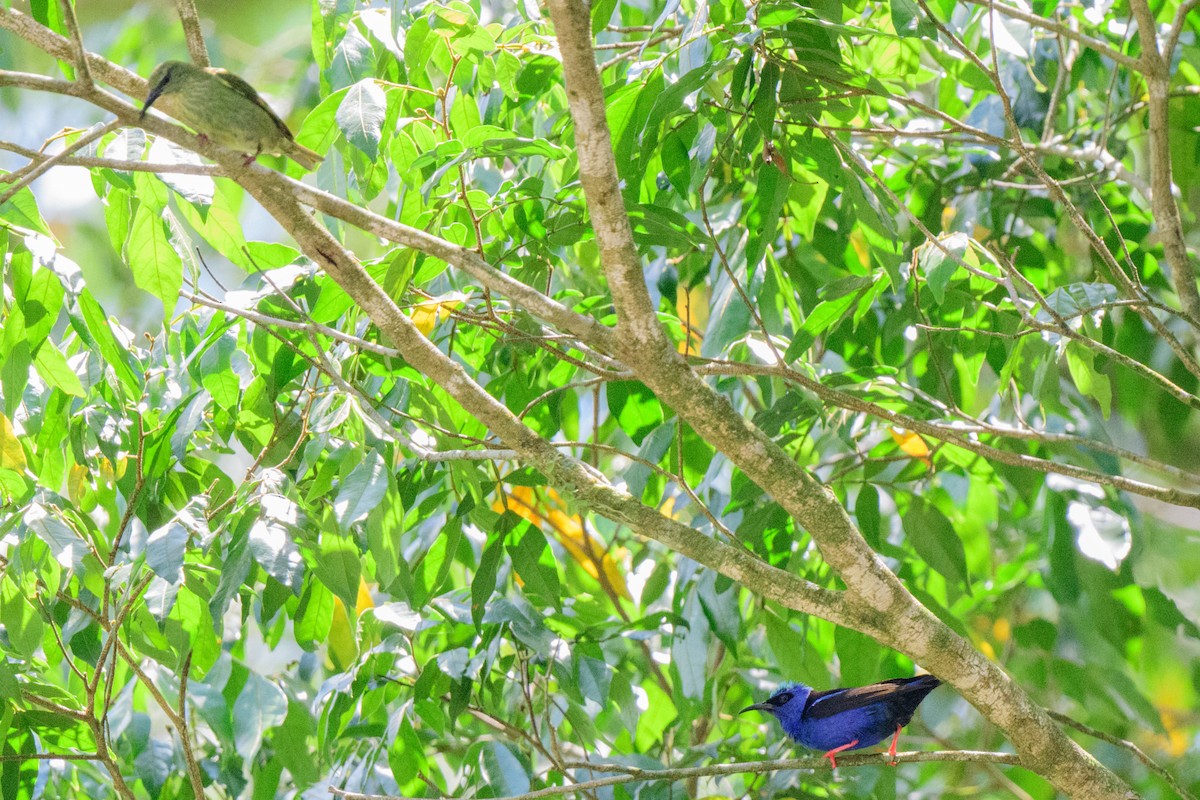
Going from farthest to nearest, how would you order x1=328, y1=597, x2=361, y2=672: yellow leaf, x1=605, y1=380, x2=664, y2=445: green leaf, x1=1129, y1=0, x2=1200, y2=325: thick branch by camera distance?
x1=328, y1=597, x2=361, y2=672: yellow leaf, x1=605, y1=380, x2=664, y2=445: green leaf, x1=1129, y1=0, x2=1200, y2=325: thick branch

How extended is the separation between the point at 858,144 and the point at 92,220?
17.4 ft

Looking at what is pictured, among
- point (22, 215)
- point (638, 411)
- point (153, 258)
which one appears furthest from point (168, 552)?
point (638, 411)

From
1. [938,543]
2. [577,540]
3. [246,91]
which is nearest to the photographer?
[246,91]

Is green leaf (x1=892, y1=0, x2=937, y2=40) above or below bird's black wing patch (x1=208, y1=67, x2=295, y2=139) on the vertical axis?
below

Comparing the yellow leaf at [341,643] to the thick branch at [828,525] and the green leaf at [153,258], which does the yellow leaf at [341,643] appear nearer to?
the green leaf at [153,258]

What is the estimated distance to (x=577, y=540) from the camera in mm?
4000

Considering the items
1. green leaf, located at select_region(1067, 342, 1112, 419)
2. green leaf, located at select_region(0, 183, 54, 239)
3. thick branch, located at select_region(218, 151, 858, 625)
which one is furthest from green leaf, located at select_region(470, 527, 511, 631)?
green leaf, located at select_region(1067, 342, 1112, 419)

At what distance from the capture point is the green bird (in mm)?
2707

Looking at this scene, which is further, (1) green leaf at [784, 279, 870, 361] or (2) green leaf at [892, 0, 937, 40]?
(1) green leaf at [784, 279, 870, 361]

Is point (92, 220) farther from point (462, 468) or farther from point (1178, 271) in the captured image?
point (1178, 271)

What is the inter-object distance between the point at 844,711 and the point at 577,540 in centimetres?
107

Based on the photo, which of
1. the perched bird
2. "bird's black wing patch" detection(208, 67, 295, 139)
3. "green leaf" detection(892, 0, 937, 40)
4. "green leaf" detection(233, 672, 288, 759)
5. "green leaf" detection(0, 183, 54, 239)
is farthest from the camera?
the perched bird

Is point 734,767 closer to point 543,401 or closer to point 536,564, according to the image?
point 536,564

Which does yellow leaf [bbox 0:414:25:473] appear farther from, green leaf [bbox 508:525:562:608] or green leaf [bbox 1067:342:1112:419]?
green leaf [bbox 1067:342:1112:419]
